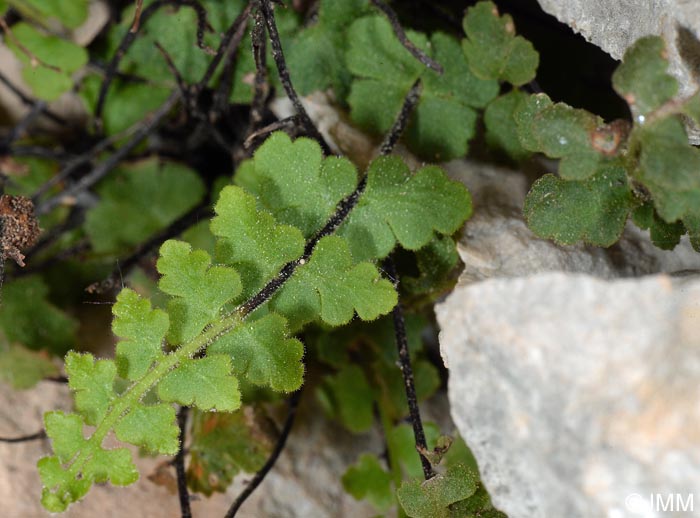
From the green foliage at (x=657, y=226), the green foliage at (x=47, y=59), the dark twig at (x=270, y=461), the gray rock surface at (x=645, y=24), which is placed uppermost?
the gray rock surface at (x=645, y=24)

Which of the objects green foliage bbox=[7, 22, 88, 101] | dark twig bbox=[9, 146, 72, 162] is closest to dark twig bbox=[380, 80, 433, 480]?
green foliage bbox=[7, 22, 88, 101]

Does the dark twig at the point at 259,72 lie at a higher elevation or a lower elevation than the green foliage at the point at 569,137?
lower

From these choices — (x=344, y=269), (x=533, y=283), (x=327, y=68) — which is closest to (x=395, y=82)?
(x=327, y=68)

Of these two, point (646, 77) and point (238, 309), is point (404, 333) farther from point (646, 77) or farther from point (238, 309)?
point (646, 77)

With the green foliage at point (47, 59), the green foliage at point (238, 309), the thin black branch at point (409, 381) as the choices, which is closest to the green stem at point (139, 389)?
the green foliage at point (238, 309)

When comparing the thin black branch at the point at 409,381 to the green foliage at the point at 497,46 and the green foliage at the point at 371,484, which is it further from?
the green foliage at the point at 497,46

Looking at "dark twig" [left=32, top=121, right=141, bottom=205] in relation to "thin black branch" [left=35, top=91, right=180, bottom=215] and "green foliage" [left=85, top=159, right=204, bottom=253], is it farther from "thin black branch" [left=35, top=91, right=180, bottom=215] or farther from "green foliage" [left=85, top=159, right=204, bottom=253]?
"green foliage" [left=85, top=159, right=204, bottom=253]

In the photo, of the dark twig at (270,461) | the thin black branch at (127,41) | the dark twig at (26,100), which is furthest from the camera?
the dark twig at (26,100)
